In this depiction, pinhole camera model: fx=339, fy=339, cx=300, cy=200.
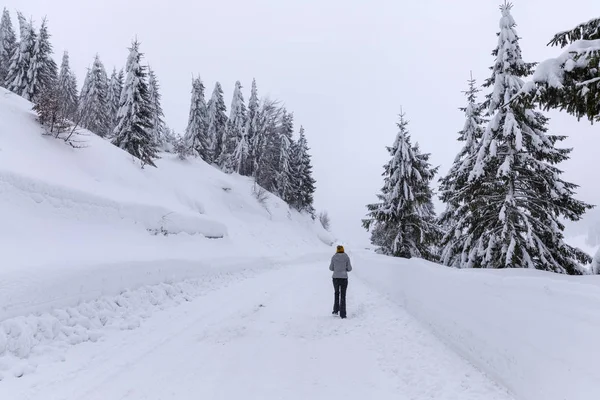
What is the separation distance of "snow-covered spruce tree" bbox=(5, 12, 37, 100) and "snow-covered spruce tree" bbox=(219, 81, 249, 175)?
23176 millimetres

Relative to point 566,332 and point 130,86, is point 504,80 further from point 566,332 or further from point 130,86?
point 130,86

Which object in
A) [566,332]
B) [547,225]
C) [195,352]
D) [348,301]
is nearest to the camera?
[566,332]

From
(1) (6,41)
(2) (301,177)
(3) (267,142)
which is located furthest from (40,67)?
(2) (301,177)

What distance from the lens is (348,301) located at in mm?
11469

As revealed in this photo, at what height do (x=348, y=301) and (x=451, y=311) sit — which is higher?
(x=451, y=311)

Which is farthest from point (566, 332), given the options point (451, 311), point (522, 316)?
point (451, 311)

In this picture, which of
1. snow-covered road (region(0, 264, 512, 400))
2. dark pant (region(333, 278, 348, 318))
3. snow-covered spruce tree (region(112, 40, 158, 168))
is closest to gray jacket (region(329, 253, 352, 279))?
dark pant (region(333, 278, 348, 318))

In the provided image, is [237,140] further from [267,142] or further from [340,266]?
[340,266]

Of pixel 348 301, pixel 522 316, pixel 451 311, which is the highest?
pixel 522 316

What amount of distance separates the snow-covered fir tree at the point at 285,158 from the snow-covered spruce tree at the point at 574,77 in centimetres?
4262

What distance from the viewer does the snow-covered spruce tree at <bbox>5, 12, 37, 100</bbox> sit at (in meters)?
35.4

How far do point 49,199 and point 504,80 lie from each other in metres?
15.9

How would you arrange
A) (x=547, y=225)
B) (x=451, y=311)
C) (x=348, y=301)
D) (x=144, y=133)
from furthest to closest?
1. (x=144, y=133)
2. (x=547, y=225)
3. (x=348, y=301)
4. (x=451, y=311)

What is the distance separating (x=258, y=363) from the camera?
5.48 meters
